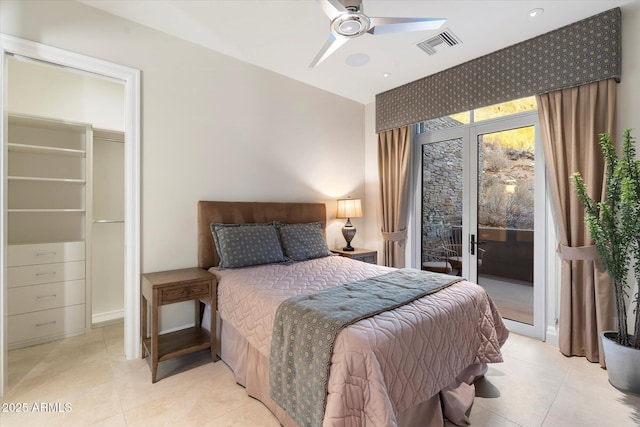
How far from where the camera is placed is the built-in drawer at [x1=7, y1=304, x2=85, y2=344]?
2.60 m

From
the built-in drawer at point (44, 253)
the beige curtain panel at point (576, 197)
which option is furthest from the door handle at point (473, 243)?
the built-in drawer at point (44, 253)

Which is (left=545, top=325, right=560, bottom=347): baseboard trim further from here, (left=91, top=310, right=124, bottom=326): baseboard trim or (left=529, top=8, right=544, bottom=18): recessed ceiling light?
(left=91, top=310, right=124, bottom=326): baseboard trim

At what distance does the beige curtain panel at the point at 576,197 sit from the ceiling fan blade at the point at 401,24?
1.58m

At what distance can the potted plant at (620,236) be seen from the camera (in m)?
2.06

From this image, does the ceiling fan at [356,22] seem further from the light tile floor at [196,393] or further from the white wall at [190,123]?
the light tile floor at [196,393]

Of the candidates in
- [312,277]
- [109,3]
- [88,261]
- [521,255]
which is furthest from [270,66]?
[521,255]

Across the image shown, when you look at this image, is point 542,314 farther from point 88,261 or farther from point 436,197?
point 88,261

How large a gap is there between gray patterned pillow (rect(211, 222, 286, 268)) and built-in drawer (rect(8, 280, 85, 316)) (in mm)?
1468

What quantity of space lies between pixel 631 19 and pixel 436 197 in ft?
7.42

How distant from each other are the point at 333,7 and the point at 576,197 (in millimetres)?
2549

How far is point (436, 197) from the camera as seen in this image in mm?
3889

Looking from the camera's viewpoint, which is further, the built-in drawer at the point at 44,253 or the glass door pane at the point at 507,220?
the glass door pane at the point at 507,220

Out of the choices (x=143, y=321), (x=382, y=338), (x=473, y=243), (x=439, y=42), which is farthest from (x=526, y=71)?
(x=143, y=321)

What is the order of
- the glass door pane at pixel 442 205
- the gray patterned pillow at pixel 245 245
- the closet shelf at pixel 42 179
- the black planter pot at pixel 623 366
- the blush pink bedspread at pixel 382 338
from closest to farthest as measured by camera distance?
the blush pink bedspread at pixel 382 338 < the black planter pot at pixel 623 366 < the closet shelf at pixel 42 179 < the gray patterned pillow at pixel 245 245 < the glass door pane at pixel 442 205
